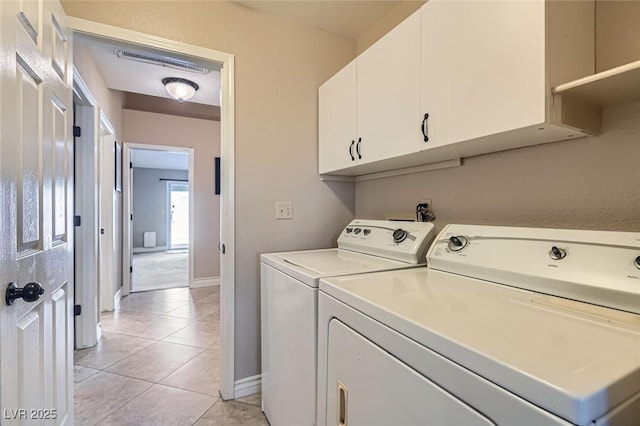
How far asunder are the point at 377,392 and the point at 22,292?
1061 mm

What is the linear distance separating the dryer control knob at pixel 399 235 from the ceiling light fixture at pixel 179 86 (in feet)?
9.57

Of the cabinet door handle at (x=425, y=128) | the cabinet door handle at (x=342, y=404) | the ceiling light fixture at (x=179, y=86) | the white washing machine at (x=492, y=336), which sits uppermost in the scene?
the ceiling light fixture at (x=179, y=86)

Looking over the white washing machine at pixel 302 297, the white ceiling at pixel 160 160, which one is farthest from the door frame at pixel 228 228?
the white ceiling at pixel 160 160

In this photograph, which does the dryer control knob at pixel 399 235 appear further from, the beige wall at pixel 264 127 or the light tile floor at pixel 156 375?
the light tile floor at pixel 156 375

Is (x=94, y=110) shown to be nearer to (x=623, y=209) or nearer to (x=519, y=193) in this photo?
(x=519, y=193)

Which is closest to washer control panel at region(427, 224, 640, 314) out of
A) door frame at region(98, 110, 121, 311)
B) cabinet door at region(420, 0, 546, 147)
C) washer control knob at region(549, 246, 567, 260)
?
washer control knob at region(549, 246, 567, 260)

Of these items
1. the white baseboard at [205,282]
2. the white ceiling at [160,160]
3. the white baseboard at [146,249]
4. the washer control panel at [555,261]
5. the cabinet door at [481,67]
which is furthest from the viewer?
the white baseboard at [146,249]

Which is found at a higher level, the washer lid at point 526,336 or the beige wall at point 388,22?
the beige wall at point 388,22

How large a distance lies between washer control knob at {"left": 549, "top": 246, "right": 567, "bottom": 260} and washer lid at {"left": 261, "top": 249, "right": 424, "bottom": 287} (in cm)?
54

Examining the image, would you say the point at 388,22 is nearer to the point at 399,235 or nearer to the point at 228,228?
the point at 399,235

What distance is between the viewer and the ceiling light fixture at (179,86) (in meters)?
3.24

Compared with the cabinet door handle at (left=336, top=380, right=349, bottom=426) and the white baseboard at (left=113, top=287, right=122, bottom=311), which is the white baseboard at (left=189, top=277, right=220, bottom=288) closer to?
the white baseboard at (left=113, top=287, right=122, bottom=311)

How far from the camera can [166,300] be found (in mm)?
3811

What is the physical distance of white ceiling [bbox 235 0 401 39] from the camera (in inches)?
73.2
